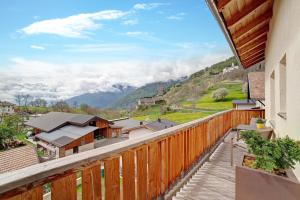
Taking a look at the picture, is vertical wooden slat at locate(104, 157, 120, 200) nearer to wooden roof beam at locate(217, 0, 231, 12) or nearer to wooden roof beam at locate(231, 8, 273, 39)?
wooden roof beam at locate(217, 0, 231, 12)

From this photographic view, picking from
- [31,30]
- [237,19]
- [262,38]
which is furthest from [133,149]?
[31,30]

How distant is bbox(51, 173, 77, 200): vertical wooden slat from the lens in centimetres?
128

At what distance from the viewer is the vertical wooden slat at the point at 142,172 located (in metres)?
2.06

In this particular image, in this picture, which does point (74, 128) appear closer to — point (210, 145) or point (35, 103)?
point (210, 145)

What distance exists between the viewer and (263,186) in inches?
69.7

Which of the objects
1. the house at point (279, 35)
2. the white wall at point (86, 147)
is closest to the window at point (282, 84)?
the house at point (279, 35)

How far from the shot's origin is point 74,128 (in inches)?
1166

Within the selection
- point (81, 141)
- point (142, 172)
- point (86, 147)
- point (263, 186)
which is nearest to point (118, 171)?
point (142, 172)

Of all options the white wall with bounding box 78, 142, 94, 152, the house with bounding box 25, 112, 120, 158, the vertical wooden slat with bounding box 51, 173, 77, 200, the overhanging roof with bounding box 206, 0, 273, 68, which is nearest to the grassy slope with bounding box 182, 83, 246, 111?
the house with bounding box 25, 112, 120, 158

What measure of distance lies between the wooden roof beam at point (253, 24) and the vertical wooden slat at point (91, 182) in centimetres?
372

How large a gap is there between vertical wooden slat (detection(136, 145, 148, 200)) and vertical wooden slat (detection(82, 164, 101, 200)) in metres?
0.53

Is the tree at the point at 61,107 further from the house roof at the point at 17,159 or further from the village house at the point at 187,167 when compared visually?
the village house at the point at 187,167

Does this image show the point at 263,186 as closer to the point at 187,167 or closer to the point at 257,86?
the point at 187,167

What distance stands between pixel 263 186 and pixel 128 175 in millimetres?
1014
